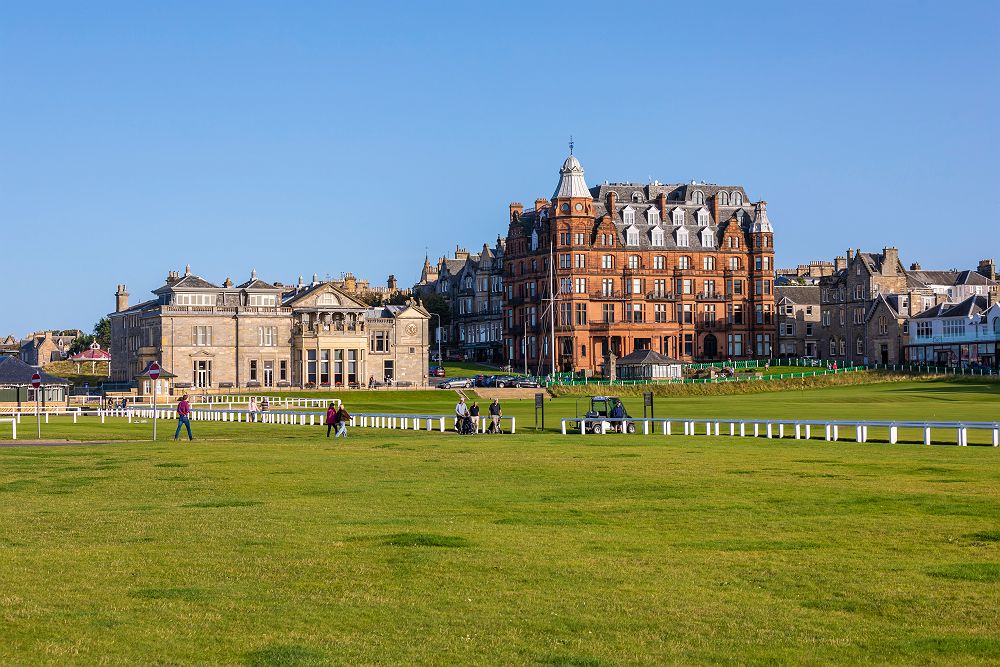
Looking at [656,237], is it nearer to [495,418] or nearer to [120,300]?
[120,300]

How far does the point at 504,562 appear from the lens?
21078mm

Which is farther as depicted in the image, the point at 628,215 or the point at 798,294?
the point at 798,294

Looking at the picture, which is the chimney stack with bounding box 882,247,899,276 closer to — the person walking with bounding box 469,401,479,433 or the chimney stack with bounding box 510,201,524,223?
the chimney stack with bounding box 510,201,524,223

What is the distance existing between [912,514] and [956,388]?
91.9m

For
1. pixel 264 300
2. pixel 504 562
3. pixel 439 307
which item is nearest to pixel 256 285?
pixel 264 300

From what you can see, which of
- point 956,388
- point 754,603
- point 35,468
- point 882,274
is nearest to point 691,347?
point 882,274

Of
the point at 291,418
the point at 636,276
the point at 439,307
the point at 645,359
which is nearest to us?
the point at 291,418

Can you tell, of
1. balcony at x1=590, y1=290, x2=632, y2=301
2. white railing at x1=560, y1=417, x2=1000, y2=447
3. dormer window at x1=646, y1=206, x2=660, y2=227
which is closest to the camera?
white railing at x1=560, y1=417, x2=1000, y2=447

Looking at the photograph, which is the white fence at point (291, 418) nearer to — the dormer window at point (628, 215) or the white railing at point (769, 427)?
the white railing at point (769, 427)

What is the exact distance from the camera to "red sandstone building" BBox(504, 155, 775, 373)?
15062 centimetres

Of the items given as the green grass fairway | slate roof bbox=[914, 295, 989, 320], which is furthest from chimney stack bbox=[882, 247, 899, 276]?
the green grass fairway

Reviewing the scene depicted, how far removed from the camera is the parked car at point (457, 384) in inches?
5044

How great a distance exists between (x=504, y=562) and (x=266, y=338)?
113510 millimetres

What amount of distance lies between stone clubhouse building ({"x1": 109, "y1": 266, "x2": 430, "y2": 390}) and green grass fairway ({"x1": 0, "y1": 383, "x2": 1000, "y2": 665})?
3519 inches
